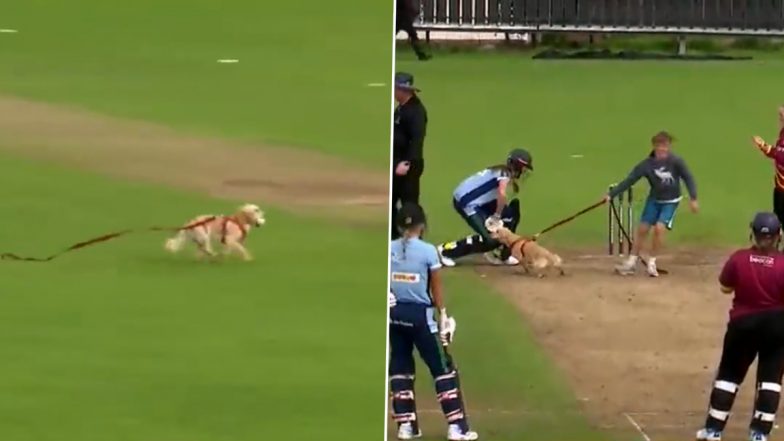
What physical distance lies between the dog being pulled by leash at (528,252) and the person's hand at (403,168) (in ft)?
3.28

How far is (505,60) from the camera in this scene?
34312 millimetres

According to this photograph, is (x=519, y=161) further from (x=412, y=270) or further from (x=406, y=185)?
(x=412, y=270)

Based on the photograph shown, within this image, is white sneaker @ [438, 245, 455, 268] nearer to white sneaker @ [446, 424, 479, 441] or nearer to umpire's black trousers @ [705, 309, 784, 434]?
white sneaker @ [446, 424, 479, 441]

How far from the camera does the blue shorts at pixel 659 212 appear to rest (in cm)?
1927

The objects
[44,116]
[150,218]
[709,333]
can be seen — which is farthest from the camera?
[44,116]

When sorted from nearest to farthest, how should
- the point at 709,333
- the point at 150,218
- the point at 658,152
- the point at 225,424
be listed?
1. the point at 225,424
2. the point at 709,333
3. the point at 658,152
4. the point at 150,218

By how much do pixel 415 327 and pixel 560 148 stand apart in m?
13.4

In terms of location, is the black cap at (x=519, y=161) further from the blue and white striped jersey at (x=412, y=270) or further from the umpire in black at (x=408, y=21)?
the umpire in black at (x=408, y=21)

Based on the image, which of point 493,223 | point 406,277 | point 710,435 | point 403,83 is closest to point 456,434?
point 406,277

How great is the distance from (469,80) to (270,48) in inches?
141

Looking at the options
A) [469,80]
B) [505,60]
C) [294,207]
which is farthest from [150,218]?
[505,60]

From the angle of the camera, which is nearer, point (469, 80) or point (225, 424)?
point (225, 424)

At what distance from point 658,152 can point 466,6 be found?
1581cm

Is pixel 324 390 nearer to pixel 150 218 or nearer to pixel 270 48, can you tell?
pixel 150 218
